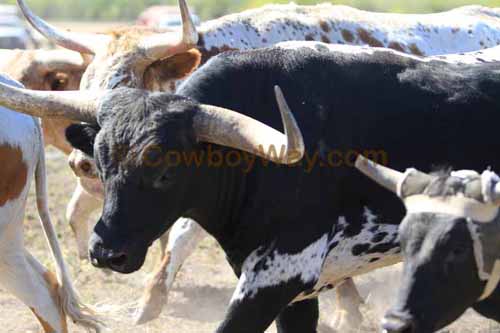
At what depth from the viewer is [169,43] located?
7.05m

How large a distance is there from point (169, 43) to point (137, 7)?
3809 cm

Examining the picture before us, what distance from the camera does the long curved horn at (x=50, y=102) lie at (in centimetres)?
485

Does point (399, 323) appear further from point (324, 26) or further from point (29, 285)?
point (324, 26)

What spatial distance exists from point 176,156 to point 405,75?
4.18 ft

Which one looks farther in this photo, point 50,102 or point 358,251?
point 358,251

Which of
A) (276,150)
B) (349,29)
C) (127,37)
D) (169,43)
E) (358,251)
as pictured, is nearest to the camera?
(276,150)

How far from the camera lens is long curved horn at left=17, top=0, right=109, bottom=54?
7.48m

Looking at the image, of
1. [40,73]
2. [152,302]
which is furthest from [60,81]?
[152,302]

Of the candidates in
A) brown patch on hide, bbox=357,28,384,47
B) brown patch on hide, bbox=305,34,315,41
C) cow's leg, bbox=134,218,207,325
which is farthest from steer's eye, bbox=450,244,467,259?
brown patch on hide, bbox=357,28,384,47

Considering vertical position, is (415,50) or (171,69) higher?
(171,69)

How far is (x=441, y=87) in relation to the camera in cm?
512

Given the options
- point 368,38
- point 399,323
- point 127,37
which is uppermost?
point 399,323

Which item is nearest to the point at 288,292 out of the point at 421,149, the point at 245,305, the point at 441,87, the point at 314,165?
the point at 245,305

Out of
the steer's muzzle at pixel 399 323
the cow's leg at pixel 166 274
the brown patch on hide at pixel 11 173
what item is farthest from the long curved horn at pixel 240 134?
the cow's leg at pixel 166 274
